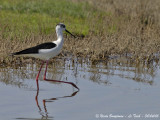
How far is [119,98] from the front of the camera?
6.46 metres

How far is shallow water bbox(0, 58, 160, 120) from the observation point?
18.3 feet

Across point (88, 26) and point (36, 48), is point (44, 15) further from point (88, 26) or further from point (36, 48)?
point (36, 48)

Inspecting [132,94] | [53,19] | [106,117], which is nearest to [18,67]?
[132,94]

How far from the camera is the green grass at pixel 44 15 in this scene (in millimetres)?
11953

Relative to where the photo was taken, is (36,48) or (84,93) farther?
(36,48)

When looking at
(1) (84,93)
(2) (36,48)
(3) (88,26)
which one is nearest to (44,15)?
(3) (88,26)

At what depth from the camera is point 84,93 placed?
6.82 m

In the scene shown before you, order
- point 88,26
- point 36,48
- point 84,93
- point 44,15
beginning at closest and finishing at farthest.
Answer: point 84,93, point 36,48, point 88,26, point 44,15

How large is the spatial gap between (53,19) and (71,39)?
257 cm

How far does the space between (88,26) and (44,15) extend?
5.53 feet

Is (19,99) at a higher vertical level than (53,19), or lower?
lower

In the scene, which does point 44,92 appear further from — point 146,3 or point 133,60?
point 146,3

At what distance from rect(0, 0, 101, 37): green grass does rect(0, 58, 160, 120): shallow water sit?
2.73 m

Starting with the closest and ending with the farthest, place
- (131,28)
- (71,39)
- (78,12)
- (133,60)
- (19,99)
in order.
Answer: (19,99), (133,60), (71,39), (131,28), (78,12)
